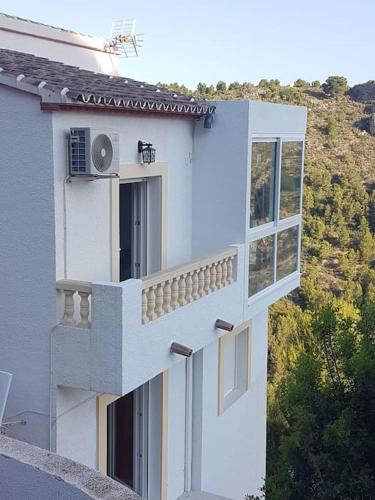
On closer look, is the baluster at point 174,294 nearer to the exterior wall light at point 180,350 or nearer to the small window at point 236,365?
the exterior wall light at point 180,350

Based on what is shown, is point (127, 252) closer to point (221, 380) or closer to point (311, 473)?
point (221, 380)

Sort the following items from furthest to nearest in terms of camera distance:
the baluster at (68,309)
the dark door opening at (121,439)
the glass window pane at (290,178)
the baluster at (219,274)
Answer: the glass window pane at (290,178) < the dark door opening at (121,439) < the baluster at (219,274) < the baluster at (68,309)

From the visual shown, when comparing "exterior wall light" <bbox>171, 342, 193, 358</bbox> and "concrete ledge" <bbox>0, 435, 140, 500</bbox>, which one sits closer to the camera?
"concrete ledge" <bbox>0, 435, 140, 500</bbox>

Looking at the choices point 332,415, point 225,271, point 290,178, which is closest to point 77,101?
point 225,271

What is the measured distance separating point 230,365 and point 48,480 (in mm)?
7568

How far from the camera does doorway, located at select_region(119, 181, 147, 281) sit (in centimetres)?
962

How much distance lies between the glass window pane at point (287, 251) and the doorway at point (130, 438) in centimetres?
364

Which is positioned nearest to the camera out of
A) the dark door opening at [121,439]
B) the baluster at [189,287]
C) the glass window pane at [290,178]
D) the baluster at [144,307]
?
the baluster at [144,307]

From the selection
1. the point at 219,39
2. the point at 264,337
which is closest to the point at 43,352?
the point at 264,337

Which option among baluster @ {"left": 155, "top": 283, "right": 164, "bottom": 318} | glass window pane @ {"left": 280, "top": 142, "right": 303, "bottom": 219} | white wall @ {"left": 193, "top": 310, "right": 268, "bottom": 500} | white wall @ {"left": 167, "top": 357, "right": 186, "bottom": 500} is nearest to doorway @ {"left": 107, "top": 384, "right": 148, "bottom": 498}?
white wall @ {"left": 167, "top": 357, "right": 186, "bottom": 500}

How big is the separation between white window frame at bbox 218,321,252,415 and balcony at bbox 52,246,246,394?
3.09 m

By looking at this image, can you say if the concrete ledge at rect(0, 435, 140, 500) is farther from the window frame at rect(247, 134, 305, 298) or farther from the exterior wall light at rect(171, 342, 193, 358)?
the window frame at rect(247, 134, 305, 298)

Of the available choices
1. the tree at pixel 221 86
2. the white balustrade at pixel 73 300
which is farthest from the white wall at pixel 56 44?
the tree at pixel 221 86

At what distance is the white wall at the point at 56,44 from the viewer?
43.6ft
